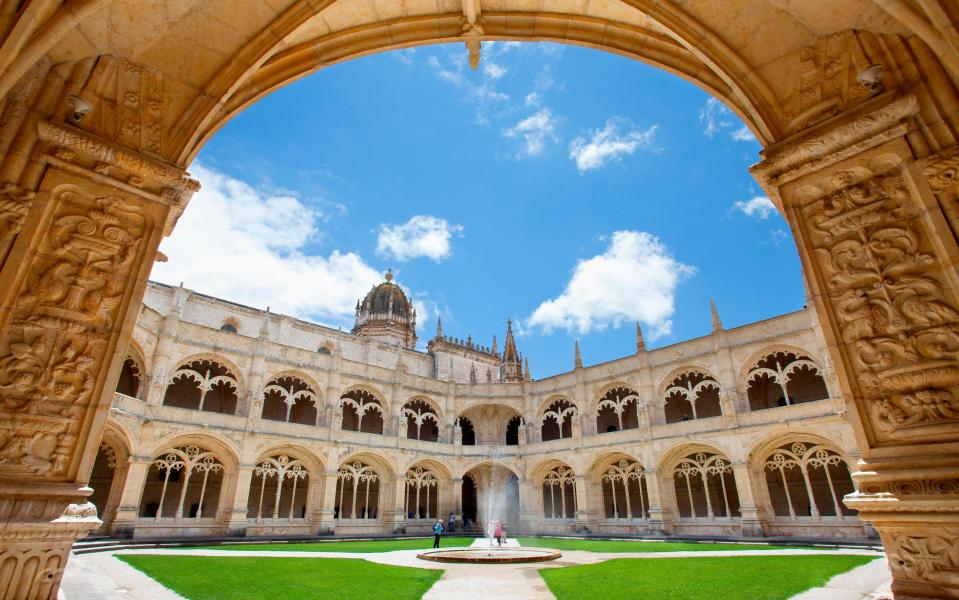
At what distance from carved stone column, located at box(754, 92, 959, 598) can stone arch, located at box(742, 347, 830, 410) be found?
18.8 m

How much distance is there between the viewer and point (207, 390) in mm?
21938

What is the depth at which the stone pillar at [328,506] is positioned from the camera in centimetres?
2212

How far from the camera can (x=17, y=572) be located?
→ 10.3 ft

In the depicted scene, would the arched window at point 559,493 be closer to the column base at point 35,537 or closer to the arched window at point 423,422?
the arched window at point 423,422

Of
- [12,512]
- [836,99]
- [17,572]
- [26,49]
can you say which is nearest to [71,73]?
[26,49]

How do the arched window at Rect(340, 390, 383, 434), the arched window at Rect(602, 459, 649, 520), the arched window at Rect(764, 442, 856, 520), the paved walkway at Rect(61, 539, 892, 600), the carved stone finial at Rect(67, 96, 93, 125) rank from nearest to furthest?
the carved stone finial at Rect(67, 96, 93, 125) < the paved walkway at Rect(61, 539, 892, 600) < the arched window at Rect(764, 442, 856, 520) < the arched window at Rect(602, 459, 649, 520) < the arched window at Rect(340, 390, 383, 434)

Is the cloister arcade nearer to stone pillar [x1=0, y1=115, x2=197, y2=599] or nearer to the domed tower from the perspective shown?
stone pillar [x1=0, y1=115, x2=197, y2=599]

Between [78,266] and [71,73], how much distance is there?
5.83 ft

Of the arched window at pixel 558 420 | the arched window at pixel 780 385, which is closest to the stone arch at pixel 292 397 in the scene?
the arched window at pixel 558 420

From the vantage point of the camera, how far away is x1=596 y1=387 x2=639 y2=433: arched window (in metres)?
25.3

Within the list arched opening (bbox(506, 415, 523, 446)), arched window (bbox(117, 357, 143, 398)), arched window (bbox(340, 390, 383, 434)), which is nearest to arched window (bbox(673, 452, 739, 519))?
arched opening (bbox(506, 415, 523, 446))

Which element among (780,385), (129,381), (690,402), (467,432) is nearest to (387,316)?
(467,432)

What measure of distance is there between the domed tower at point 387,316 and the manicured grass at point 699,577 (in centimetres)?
2826

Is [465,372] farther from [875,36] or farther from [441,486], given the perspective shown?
[875,36]
